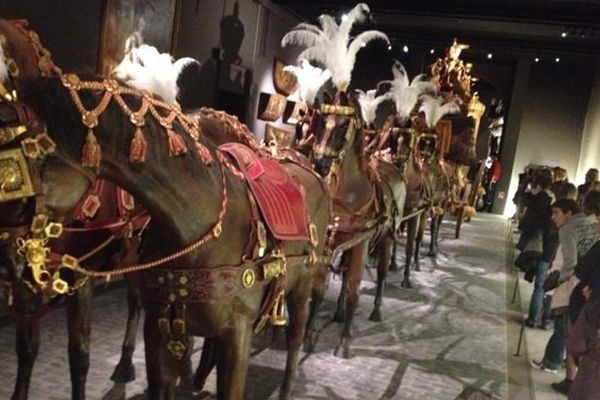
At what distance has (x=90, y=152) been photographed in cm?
178

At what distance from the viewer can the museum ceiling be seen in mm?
9875

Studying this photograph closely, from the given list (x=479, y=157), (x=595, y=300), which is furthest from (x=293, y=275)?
(x=479, y=157)

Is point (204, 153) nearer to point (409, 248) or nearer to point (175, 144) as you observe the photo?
point (175, 144)

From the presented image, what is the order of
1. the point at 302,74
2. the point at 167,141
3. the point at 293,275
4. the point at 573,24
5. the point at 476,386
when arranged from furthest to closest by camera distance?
the point at 573,24 → the point at 302,74 → the point at 476,386 → the point at 293,275 → the point at 167,141

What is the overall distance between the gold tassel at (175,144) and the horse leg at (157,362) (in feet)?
2.27

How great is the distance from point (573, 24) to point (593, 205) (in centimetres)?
563

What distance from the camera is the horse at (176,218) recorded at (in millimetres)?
1789

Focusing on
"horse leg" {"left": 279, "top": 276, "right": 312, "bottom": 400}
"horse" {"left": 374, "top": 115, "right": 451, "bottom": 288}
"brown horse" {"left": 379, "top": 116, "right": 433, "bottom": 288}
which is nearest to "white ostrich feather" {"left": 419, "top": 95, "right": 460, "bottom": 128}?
"horse" {"left": 374, "top": 115, "right": 451, "bottom": 288}

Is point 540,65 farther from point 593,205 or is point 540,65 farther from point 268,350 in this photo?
A: point 268,350

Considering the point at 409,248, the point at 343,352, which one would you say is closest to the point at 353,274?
the point at 343,352

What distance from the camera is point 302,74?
827cm

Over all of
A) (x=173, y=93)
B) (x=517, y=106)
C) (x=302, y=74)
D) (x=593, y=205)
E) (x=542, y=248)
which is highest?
(x=517, y=106)

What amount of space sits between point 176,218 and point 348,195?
3142 mm

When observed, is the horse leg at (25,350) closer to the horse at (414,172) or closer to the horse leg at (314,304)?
the horse leg at (314,304)
